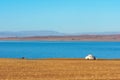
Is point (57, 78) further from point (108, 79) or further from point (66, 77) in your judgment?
point (108, 79)

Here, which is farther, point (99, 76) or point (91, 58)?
point (91, 58)

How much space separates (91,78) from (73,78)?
4.17 feet

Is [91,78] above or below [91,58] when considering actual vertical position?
below

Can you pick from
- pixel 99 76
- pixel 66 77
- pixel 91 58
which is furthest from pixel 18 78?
pixel 91 58

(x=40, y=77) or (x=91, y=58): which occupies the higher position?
(x=91, y=58)

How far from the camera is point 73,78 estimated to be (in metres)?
26.5

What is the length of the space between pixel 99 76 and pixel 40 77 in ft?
14.3

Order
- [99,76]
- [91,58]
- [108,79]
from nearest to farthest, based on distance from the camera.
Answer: [108,79]
[99,76]
[91,58]

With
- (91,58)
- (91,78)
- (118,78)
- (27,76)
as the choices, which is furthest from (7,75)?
(91,58)

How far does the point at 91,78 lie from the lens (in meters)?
26.6

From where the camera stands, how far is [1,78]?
85.6ft

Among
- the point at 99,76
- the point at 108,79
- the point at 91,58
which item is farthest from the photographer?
the point at 91,58

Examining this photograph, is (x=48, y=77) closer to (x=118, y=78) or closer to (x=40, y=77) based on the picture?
(x=40, y=77)

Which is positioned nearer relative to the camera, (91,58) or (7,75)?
(7,75)
